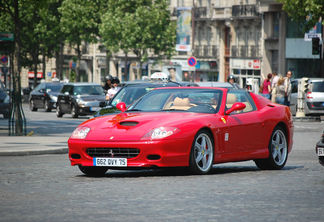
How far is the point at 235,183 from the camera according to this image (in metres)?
13.2

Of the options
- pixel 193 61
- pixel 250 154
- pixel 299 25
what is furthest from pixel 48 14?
pixel 250 154

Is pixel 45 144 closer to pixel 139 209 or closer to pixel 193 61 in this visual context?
pixel 139 209

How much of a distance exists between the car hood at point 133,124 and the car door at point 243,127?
2.08ft

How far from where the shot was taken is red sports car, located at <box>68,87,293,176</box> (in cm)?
1388

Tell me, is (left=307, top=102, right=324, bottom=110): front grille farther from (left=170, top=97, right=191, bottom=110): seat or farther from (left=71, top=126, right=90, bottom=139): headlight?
(left=71, top=126, right=90, bottom=139): headlight

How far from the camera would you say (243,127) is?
15.3m

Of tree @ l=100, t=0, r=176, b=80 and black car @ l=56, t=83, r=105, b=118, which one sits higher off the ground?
tree @ l=100, t=0, r=176, b=80

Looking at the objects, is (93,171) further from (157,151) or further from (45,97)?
(45,97)

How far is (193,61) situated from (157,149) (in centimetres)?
4058

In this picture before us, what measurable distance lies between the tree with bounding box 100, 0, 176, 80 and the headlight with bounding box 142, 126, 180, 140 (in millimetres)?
63512

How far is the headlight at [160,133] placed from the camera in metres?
13.8

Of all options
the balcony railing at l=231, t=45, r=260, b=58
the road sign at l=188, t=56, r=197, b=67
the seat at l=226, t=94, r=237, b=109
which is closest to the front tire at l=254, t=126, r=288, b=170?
the seat at l=226, t=94, r=237, b=109

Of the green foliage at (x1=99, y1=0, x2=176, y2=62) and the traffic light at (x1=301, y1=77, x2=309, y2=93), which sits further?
the green foliage at (x1=99, y1=0, x2=176, y2=62)

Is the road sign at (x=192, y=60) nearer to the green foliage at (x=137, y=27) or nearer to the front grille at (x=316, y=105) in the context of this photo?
the front grille at (x=316, y=105)
